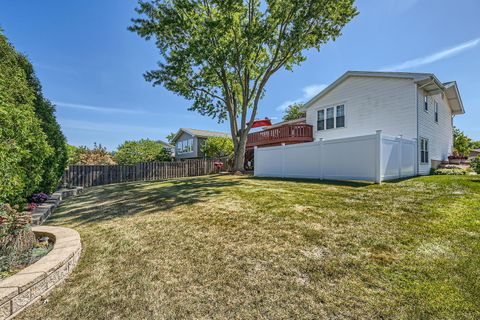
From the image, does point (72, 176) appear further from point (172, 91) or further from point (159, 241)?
point (159, 241)

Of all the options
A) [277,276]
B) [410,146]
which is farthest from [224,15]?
[277,276]

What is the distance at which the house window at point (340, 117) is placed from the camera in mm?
14630

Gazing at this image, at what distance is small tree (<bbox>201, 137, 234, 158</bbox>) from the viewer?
23077mm

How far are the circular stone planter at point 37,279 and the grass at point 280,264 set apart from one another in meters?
0.13

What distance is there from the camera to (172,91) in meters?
15.9

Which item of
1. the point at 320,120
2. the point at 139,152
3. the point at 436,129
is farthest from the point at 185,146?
the point at 436,129

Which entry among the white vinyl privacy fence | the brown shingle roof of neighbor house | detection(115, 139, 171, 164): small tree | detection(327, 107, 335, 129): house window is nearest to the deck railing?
detection(327, 107, 335, 129): house window

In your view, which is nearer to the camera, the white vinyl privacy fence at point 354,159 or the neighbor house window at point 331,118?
the white vinyl privacy fence at point 354,159

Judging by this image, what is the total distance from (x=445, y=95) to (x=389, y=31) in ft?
27.8

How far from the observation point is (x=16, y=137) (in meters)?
4.19

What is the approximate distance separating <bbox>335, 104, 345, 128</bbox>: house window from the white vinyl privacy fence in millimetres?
4561

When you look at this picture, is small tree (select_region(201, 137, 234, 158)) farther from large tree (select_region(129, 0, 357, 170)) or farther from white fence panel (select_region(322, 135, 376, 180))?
white fence panel (select_region(322, 135, 376, 180))

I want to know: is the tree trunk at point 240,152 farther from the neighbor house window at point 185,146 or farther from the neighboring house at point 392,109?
the neighbor house window at point 185,146

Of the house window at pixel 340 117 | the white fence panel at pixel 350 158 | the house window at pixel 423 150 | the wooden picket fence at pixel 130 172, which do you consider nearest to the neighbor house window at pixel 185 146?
the wooden picket fence at pixel 130 172
